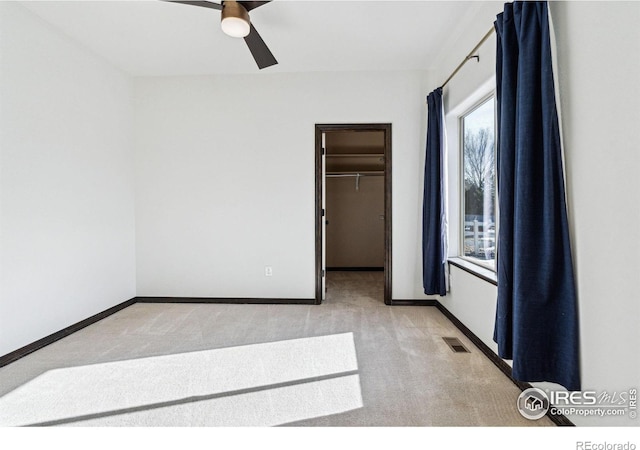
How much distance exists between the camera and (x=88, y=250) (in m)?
3.38

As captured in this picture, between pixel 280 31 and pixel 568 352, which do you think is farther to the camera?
pixel 280 31

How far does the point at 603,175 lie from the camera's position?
4.75 ft

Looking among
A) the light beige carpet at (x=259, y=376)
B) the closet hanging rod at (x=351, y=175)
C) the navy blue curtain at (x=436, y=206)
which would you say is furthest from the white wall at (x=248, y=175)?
the closet hanging rod at (x=351, y=175)

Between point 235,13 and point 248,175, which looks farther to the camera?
point 248,175

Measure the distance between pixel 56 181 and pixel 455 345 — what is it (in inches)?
145

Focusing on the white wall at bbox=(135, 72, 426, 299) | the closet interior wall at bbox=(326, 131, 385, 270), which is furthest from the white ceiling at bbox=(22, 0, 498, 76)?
the closet interior wall at bbox=(326, 131, 385, 270)

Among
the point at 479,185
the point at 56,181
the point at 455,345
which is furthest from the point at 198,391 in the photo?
the point at 479,185

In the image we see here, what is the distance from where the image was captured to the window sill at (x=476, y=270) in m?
2.52

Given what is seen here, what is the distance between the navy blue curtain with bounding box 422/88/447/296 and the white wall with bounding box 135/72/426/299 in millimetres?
406

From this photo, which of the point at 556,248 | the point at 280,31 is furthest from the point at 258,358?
the point at 280,31

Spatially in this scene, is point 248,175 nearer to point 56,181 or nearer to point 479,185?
point 56,181

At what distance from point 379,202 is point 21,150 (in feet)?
16.6

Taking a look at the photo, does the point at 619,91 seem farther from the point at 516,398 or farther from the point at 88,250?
the point at 88,250

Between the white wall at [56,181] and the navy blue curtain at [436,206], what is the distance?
11.3ft
